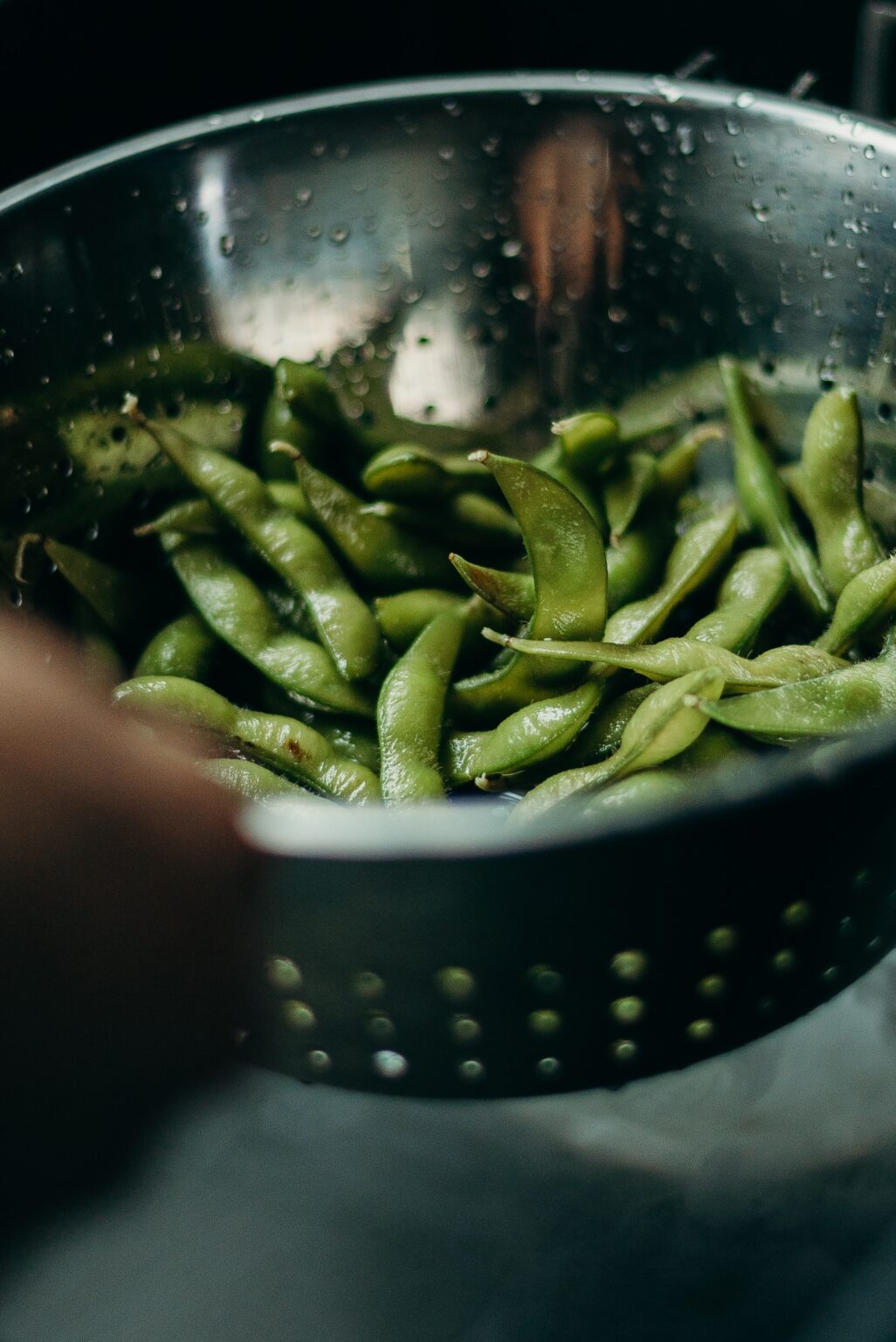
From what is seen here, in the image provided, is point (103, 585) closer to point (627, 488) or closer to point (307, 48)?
point (627, 488)

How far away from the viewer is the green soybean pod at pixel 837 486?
1.27m

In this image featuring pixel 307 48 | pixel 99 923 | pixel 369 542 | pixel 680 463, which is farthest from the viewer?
pixel 307 48

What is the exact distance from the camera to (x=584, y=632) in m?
Answer: 1.17

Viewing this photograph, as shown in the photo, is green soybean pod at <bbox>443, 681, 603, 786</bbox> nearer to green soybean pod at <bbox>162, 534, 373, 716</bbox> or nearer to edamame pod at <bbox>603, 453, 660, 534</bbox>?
green soybean pod at <bbox>162, 534, 373, 716</bbox>

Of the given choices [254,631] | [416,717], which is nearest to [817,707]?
[416,717]

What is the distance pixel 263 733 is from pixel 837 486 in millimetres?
702

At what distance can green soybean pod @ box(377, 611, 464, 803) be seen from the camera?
1092mm

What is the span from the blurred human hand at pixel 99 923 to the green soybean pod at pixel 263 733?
334 mm

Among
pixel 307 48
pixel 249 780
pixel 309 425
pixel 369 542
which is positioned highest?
pixel 307 48

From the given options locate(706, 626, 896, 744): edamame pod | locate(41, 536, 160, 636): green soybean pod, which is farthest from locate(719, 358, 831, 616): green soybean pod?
locate(41, 536, 160, 636): green soybean pod

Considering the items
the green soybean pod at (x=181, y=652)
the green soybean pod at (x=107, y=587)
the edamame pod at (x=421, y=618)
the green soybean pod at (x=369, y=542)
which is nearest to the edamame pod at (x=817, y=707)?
the edamame pod at (x=421, y=618)

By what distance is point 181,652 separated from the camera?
1.26 m

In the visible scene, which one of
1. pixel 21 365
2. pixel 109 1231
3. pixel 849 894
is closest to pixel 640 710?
pixel 849 894

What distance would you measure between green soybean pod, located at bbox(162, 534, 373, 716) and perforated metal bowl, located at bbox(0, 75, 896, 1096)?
0.17m
